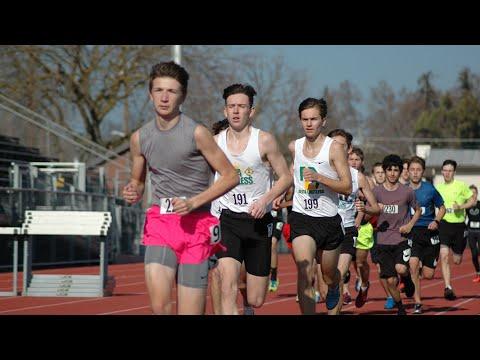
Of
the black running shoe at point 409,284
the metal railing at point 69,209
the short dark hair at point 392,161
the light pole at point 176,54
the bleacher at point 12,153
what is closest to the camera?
the short dark hair at point 392,161

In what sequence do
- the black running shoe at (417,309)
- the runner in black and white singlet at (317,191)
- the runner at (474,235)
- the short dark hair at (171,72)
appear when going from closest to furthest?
1. the short dark hair at (171,72)
2. the runner in black and white singlet at (317,191)
3. the black running shoe at (417,309)
4. the runner at (474,235)

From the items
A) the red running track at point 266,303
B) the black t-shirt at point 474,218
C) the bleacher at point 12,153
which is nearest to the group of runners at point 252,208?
the red running track at point 266,303

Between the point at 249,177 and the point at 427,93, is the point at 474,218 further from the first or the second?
the point at 427,93

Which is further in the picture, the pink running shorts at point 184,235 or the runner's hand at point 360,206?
the runner's hand at point 360,206

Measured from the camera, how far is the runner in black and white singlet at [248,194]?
10.3 meters

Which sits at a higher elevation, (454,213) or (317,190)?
(317,190)

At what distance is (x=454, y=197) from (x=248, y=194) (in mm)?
9919

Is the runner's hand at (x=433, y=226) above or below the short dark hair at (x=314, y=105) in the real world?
below

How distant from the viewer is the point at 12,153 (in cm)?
3169

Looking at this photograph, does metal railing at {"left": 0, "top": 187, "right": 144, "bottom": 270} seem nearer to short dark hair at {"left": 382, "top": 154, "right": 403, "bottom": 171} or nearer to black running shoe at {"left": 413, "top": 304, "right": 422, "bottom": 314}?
black running shoe at {"left": 413, "top": 304, "right": 422, "bottom": 314}

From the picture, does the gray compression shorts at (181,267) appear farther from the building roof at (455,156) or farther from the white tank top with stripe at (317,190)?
the building roof at (455,156)

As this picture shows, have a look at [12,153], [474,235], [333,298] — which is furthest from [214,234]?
[12,153]

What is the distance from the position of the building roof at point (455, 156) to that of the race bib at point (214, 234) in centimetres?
7196

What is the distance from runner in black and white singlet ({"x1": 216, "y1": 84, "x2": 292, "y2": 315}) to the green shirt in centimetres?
971
